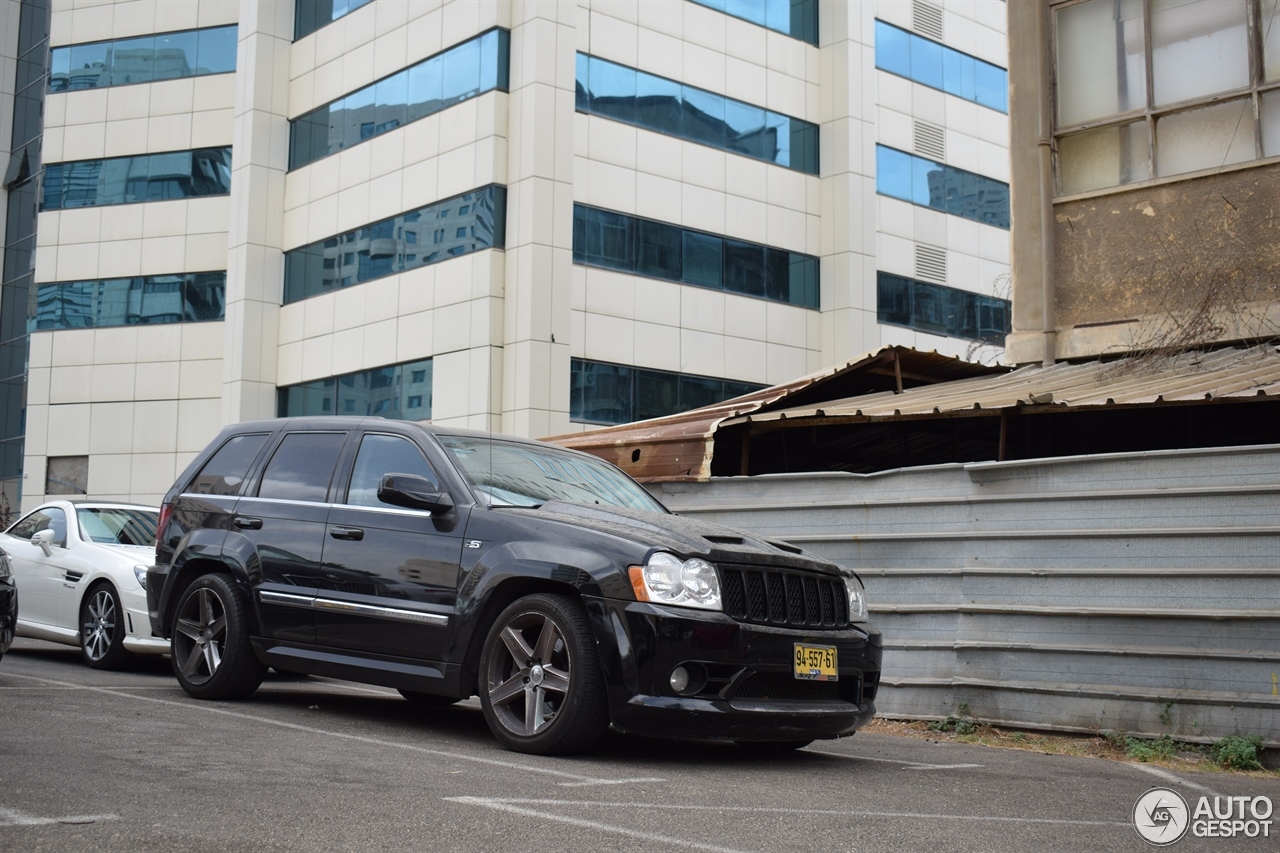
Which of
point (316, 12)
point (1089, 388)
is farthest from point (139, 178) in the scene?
point (1089, 388)

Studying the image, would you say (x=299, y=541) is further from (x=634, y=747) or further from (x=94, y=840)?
(x=94, y=840)

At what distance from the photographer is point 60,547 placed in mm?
11547

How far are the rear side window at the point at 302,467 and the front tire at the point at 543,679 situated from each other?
6.04 feet

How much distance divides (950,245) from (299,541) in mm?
27256

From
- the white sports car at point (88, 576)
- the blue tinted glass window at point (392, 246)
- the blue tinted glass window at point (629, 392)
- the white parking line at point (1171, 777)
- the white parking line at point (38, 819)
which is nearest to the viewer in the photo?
the white parking line at point (38, 819)

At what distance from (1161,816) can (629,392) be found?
2077 centimetres

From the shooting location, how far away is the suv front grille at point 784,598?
648cm

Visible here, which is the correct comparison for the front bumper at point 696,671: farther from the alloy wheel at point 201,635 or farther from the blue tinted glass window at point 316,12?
the blue tinted glass window at point 316,12

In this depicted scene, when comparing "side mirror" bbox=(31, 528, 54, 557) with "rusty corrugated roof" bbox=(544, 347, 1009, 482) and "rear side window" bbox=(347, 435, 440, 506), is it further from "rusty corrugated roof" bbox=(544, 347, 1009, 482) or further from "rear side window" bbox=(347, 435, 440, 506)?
"rear side window" bbox=(347, 435, 440, 506)

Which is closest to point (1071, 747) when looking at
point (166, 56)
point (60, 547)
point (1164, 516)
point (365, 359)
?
point (1164, 516)

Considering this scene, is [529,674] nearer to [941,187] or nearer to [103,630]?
[103,630]

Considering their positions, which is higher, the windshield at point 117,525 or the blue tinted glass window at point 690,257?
the blue tinted glass window at point 690,257

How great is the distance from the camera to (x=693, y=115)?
27.9 meters

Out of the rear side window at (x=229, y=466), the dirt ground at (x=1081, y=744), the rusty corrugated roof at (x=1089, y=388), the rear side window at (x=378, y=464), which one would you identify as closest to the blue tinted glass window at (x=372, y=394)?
the rusty corrugated roof at (x=1089, y=388)
